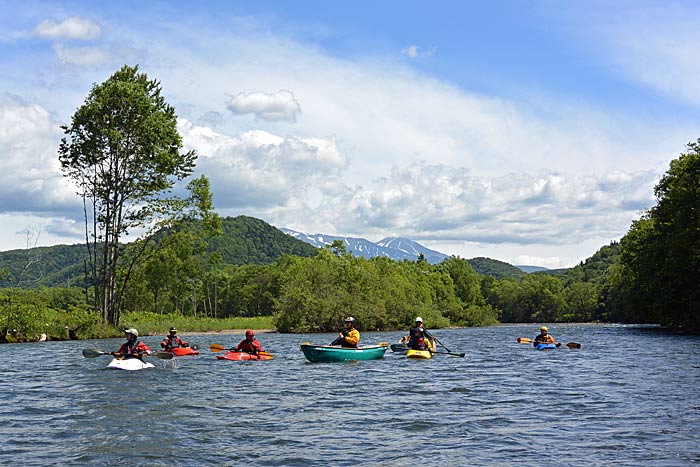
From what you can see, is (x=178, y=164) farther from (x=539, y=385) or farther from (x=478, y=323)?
(x=478, y=323)

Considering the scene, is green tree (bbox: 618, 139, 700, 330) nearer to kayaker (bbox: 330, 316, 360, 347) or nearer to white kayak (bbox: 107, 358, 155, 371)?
kayaker (bbox: 330, 316, 360, 347)

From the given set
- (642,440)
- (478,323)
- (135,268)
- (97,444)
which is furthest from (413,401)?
(478,323)

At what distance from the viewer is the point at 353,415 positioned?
1539 centimetres

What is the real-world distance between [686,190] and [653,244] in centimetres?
849

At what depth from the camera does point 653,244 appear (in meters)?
55.5

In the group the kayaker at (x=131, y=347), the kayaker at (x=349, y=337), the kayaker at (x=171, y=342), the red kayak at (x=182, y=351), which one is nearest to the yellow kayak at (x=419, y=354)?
the kayaker at (x=349, y=337)

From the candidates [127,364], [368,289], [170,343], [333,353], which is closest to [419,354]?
[333,353]

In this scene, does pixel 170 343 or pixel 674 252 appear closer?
pixel 170 343

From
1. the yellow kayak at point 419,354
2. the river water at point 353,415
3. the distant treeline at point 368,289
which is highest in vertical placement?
the distant treeline at point 368,289

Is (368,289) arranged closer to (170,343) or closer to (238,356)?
(170,343)

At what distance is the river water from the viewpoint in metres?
11.4

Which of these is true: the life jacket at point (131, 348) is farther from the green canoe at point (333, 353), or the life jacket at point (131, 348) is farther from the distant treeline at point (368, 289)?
the distant treeline at point (368, 289)

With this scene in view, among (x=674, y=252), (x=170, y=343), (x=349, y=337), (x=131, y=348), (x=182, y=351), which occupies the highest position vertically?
(x=674, y=252)

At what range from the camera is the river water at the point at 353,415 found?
11422 mm
